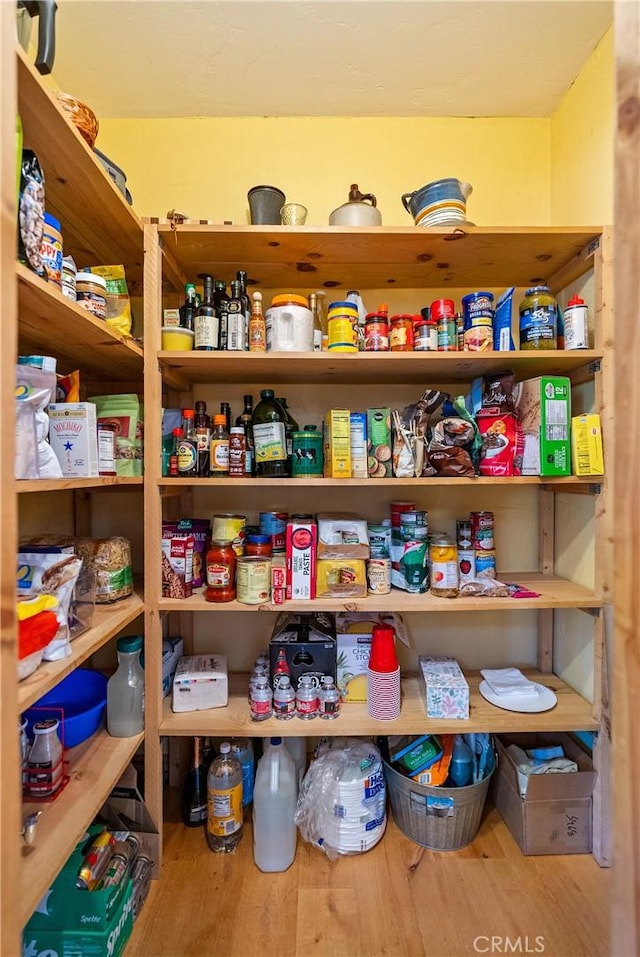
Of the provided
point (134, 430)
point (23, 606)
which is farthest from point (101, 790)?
point (134, 430)

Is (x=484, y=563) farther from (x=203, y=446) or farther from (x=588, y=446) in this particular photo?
(x=203, y=446)

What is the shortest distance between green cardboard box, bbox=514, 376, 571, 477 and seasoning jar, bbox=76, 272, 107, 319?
1186 mm

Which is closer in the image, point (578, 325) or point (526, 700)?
point (578, 325)

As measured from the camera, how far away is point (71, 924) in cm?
90

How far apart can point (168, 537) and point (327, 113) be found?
153 centimetres

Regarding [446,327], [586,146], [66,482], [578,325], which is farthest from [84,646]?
[586,146]

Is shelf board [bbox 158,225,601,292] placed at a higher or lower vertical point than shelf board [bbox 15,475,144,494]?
higher

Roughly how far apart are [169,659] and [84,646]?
48 cm

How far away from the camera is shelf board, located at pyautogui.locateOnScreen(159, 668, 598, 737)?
117cm

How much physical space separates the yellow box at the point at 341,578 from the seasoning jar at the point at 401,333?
2.07 feet

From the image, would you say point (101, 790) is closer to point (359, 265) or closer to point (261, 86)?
point (359, 265)

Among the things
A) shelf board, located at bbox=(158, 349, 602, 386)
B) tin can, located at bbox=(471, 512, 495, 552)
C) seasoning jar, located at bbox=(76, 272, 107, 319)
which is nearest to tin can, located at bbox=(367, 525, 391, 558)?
tin can, located at bbox=(471, 512, 495, 552)

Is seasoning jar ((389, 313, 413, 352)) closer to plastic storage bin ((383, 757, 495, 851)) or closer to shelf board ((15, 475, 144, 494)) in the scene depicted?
shelf board ((15, 475, 144, 494))

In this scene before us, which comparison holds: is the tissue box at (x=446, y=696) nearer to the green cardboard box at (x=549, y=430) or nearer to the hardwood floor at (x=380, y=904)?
the hardwood floor at (x=380, y=904)
